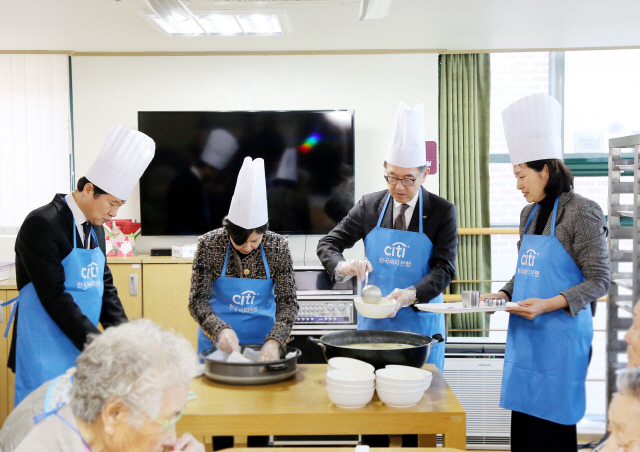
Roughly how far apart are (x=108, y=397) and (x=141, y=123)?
3173mm

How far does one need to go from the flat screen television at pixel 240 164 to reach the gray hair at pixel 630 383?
9.26 ft

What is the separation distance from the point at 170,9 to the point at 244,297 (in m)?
1.42

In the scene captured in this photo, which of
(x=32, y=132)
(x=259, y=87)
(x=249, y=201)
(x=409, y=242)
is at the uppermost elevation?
(x=259, y=87)

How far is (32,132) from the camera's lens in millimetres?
4105

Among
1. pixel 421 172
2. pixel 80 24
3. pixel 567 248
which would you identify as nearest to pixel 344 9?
pixel 421 172

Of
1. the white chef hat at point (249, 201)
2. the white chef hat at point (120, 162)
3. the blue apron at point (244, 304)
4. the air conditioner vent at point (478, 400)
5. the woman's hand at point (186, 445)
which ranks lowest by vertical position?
the air conditioner vent at point (478, 400)

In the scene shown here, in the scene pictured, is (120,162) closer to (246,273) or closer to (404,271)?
(246,273)

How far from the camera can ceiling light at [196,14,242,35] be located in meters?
3.22

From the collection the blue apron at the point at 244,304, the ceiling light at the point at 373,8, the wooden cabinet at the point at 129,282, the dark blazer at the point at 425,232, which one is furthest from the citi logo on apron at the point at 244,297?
the wooden cabinet at the point at 129,282

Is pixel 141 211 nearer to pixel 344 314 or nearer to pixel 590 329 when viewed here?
pixel 344 314

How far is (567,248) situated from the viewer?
7.00ft

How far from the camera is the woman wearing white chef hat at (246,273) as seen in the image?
2354 mm

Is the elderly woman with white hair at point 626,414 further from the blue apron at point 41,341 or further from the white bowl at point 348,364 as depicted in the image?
the blue apron at point 41,341

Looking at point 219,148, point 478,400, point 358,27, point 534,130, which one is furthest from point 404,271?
point 219,148
